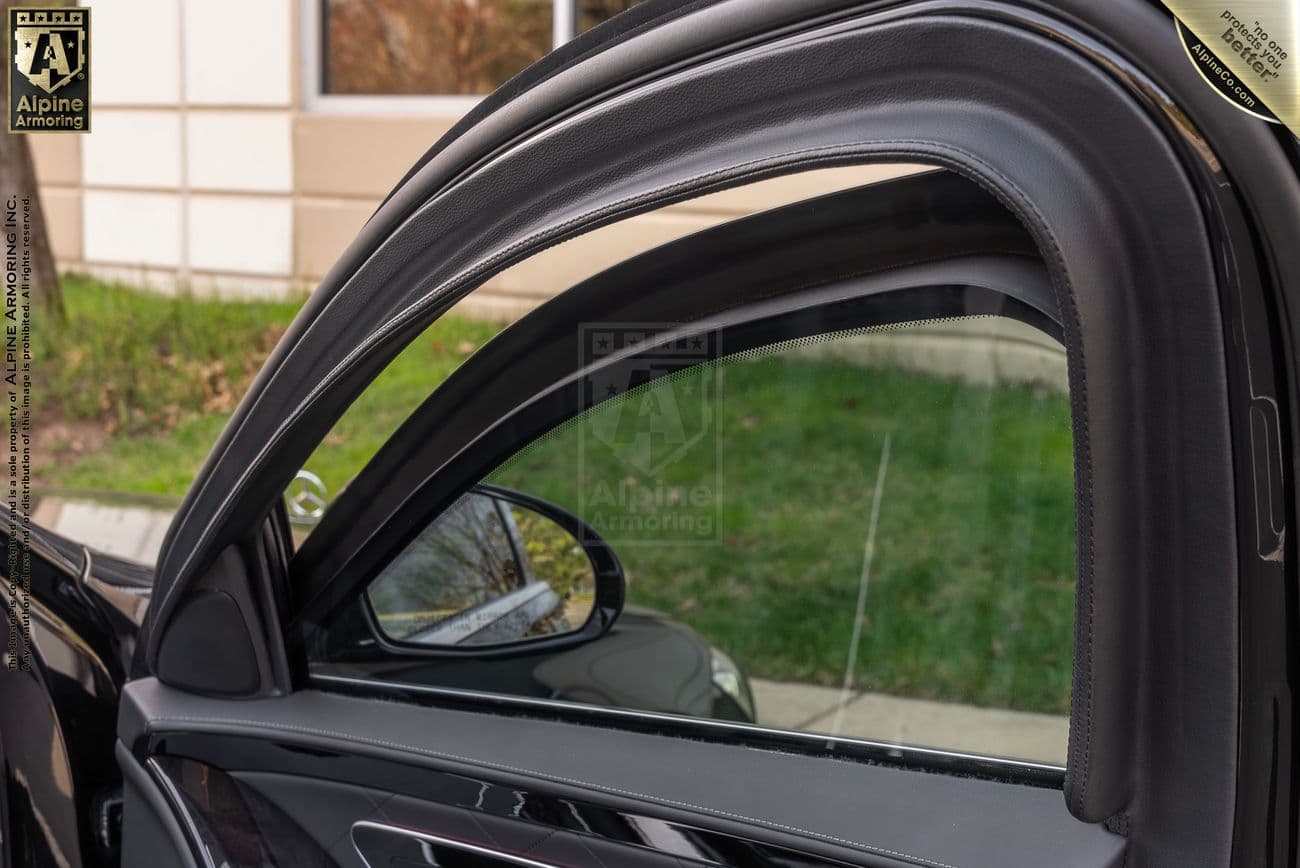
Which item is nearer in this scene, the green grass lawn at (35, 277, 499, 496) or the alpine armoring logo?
the alpine armoring logo

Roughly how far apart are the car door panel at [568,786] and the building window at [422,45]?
21.1 feet

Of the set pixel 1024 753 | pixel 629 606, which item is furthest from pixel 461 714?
pixel 1024 753

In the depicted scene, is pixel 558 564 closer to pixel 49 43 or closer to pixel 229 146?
pixel 49 43

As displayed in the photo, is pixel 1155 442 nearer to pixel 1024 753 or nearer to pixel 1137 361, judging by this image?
pixel 1137 361

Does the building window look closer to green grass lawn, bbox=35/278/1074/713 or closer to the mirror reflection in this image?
green grass lawn, bbox=35/278/1074/713

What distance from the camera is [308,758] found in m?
1.45

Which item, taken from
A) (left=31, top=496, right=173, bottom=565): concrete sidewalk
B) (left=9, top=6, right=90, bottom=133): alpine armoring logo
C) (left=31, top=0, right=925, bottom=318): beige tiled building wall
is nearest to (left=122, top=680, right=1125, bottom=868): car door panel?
(left=31, top=496, right=173, bottom=565): concrete sidewalk

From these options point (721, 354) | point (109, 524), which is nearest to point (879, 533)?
point (721, 354)

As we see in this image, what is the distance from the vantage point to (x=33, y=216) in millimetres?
6844

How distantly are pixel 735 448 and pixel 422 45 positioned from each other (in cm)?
645

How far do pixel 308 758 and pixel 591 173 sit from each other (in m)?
0.84

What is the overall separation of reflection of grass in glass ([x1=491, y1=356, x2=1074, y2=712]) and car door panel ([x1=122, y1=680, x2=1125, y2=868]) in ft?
1.11

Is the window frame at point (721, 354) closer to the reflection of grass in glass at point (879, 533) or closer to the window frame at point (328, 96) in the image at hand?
the reflection of grass in glass at point (879, 533)

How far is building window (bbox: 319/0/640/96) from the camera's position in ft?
24.3
